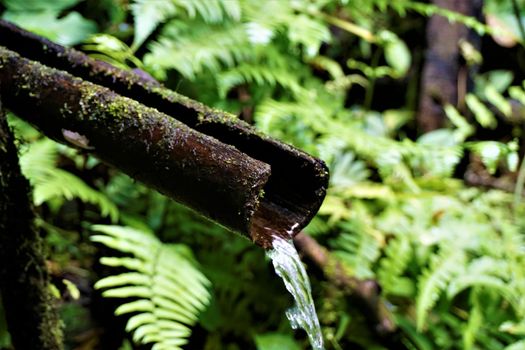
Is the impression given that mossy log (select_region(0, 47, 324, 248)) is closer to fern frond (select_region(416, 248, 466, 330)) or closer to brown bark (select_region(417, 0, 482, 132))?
fern frond (select_region(416, 248, 466, 330))

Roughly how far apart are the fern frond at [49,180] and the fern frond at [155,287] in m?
0.24

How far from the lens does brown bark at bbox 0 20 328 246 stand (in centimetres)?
99

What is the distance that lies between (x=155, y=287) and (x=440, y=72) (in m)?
2.86

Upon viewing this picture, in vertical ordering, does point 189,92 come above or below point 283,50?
below

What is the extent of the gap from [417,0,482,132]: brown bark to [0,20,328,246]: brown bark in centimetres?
291

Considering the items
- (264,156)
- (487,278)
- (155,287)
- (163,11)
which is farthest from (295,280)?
(163,11)

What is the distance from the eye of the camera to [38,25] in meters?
2.37

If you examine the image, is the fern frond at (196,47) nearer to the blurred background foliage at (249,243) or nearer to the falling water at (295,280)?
the blurred background foliage at (249,243)

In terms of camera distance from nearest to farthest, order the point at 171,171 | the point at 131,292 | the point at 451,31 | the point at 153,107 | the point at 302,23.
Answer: the point at 171,171
the point at 153,107
the point at 131,292
the point at 302,23
the point at 451,31

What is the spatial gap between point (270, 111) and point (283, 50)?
0.67m

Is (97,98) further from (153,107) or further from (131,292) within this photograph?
(131,292)

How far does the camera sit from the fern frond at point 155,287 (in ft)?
5.41

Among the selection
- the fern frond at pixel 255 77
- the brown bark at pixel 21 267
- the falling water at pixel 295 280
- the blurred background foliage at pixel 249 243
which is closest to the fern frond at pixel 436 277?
the blurred background foliage at pixel 249 243

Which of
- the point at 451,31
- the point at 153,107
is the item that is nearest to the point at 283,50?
the point at 451,31
